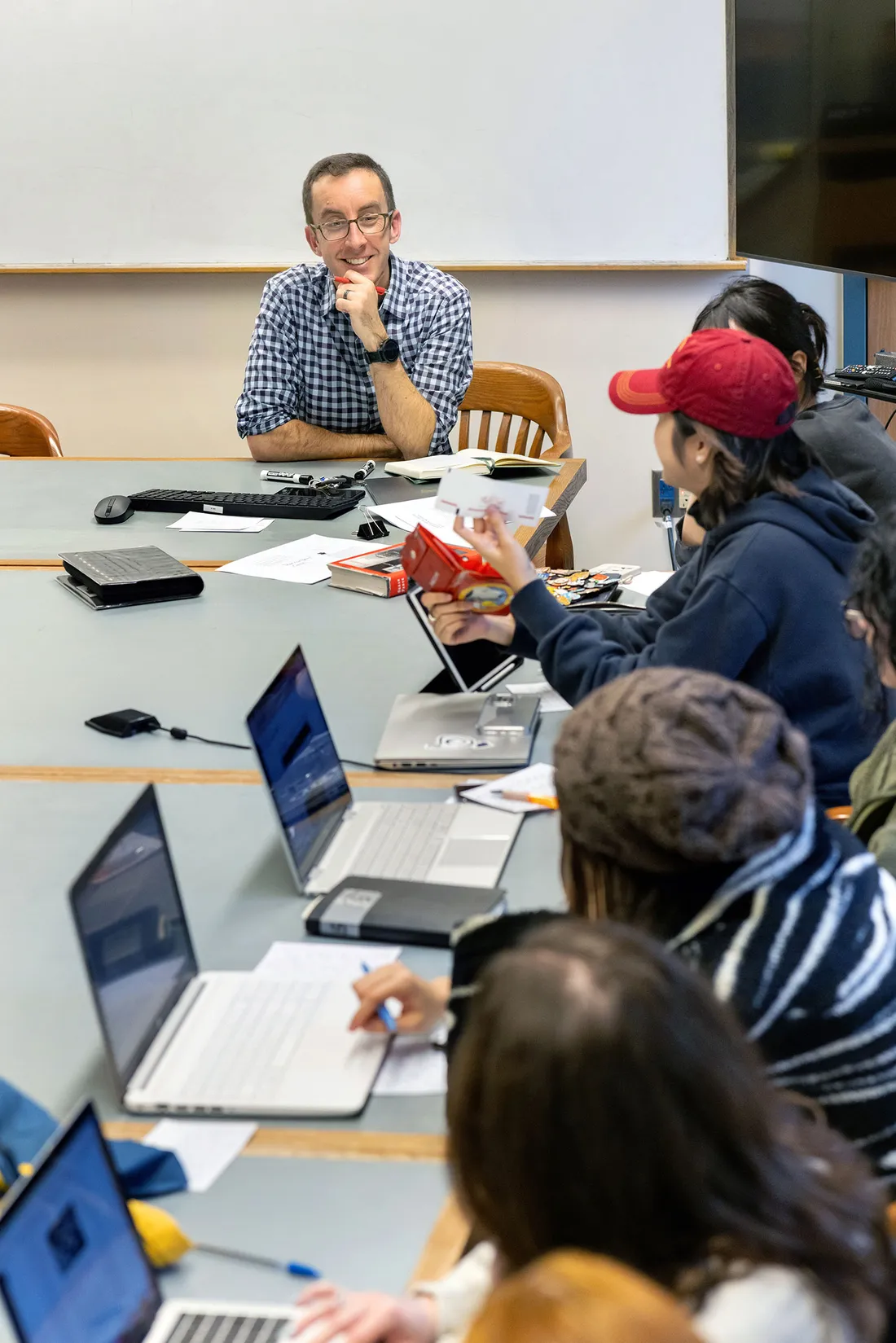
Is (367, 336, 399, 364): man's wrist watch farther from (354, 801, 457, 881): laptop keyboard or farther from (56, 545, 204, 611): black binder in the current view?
(354, 801, 457, 881): laptop keyboard

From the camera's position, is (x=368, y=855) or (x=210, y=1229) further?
(x=368, y=855)

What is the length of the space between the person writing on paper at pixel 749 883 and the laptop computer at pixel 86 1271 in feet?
1.28

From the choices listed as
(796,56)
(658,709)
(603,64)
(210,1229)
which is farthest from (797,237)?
(210,1229)

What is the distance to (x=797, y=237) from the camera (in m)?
3.58

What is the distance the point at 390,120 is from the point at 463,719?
2.67m

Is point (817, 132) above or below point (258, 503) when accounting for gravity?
above

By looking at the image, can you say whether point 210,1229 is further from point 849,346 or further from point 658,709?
point 849,346

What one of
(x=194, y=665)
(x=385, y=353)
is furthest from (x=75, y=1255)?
(x=385, y=353)

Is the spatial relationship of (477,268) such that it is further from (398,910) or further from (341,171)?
(398,910)

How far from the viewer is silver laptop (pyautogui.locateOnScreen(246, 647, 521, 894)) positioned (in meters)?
1.52

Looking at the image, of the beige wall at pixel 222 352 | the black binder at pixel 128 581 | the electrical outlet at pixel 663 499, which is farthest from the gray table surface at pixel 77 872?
the beige wall at pixel 222 352

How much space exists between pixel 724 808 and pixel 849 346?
3282mm

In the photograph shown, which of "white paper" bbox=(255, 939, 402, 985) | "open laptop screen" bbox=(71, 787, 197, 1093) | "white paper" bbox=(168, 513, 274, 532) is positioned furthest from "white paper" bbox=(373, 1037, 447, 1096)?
"white paper" bbox=(168, 513, 274, 532)

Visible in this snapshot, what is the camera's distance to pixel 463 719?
197 cm
